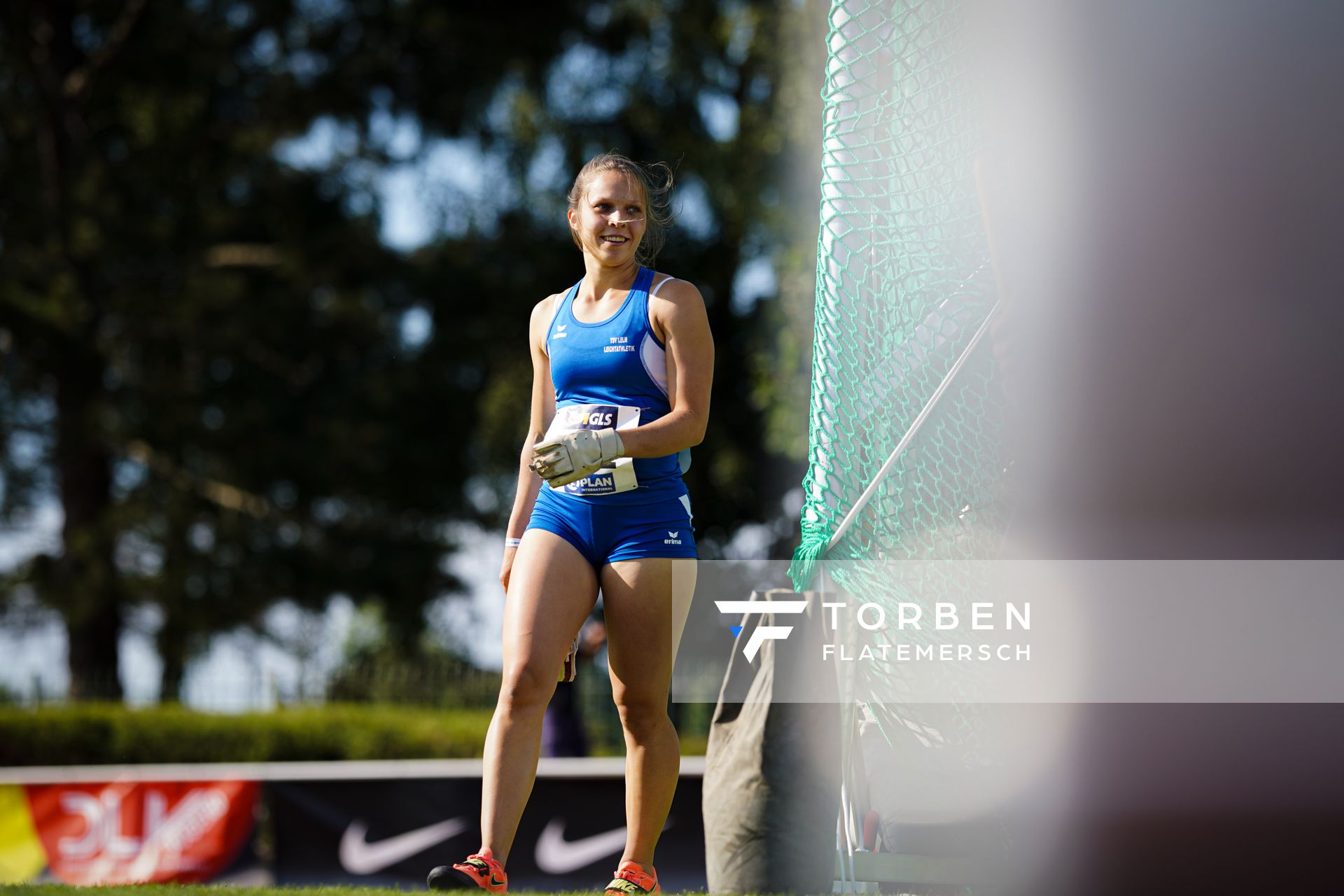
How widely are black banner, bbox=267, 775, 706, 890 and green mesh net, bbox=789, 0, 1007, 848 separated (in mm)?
4493

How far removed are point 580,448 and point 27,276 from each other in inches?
722

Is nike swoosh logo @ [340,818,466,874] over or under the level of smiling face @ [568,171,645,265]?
under

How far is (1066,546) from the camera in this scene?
2918 mm

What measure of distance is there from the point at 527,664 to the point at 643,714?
39cm

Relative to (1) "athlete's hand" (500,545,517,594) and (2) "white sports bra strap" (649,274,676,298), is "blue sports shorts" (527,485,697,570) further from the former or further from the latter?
(2) "white sports bra strap" (649,274,676,298)

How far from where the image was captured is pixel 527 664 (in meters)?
3.62

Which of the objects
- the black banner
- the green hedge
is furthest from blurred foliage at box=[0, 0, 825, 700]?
the black banner

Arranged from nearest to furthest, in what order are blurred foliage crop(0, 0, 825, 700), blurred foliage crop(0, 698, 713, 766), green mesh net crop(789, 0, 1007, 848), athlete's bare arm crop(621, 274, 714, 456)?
athlete's bare arm crop(621, 274, 714, 456) < green mesh net crop(789, 0, 1007, 848) < blurred foliage crop(0, 698, 713, 766) < blurred foliage crop(0, 0, 825, 700)

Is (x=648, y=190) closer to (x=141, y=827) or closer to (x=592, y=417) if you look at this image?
(x=592, y=417)

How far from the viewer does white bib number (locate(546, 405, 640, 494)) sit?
3.73 meters

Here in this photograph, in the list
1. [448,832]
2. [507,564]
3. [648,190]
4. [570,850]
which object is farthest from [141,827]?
[648,190]

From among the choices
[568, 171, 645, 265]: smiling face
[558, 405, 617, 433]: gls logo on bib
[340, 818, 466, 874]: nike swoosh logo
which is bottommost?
[340, 818, 466, 874]: nike swoosh logo

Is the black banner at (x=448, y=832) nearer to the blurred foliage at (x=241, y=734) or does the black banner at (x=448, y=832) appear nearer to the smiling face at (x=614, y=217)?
the blurred foliage at (x=241, y=734)

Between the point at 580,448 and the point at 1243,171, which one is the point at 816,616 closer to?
the point at 580,448
